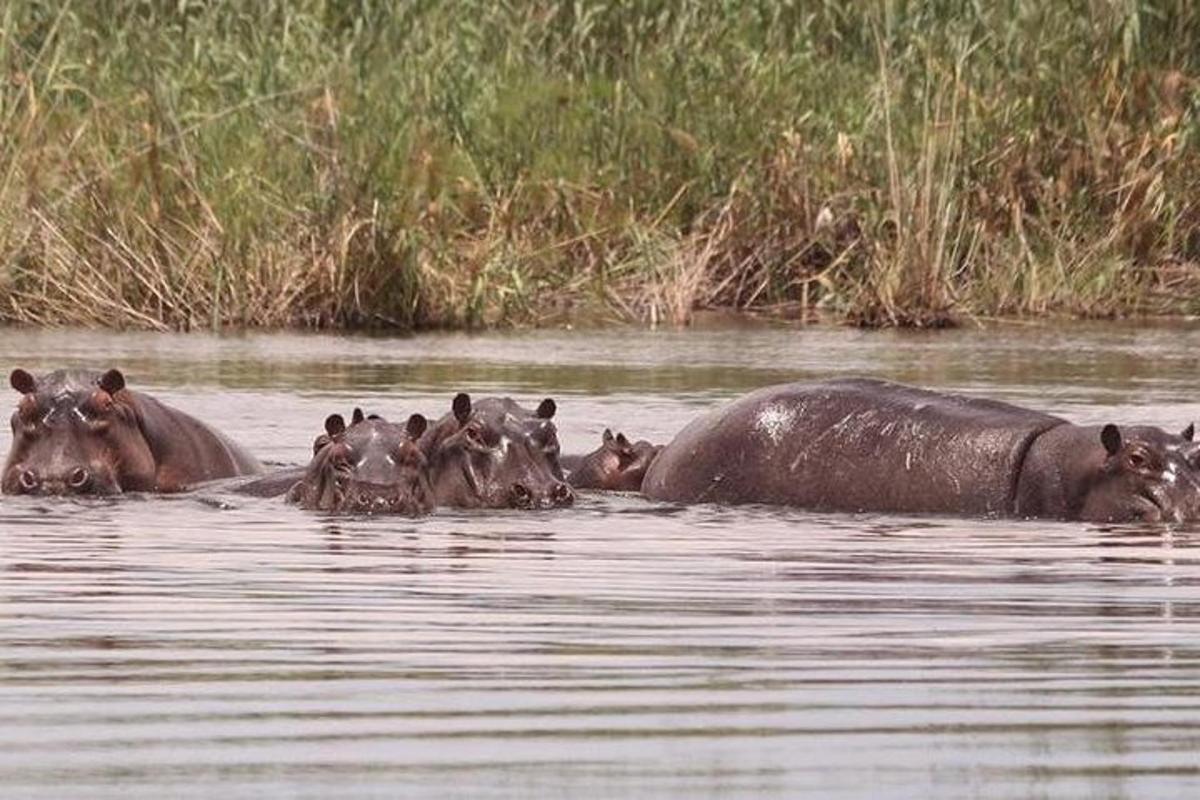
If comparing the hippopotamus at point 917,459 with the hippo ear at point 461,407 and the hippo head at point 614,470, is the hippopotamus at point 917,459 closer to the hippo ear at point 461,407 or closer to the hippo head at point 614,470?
the hippo head at point 614,470

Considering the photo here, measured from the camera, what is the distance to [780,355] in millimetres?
14734

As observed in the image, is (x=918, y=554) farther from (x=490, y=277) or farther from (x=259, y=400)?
(x=490, y=277)

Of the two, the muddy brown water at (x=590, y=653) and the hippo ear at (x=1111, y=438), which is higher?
the hippo ear at (x=1111, y=438)

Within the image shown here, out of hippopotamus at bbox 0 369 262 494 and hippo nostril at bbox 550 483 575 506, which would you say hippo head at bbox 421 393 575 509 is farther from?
hippopotamus at bbox 0 369 262 494

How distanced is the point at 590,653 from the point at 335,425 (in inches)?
132

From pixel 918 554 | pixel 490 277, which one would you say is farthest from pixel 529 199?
pixel 918 554

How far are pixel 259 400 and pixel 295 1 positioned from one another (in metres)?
7.91

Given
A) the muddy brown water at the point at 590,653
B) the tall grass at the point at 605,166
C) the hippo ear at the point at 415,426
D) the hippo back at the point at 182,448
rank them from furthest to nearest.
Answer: the tall grass at the point at 605,166 < the hippo back at the point at 182,448 < the hippo ear at the point at 415,426 < the muddy brown water at the point at 590,653

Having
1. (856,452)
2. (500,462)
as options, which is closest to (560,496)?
(500,462)

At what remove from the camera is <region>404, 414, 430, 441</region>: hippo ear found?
8.26 meters

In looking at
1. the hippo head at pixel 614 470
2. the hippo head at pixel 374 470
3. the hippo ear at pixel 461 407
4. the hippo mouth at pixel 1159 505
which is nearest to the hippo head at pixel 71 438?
the hippo head at pixel 374 470

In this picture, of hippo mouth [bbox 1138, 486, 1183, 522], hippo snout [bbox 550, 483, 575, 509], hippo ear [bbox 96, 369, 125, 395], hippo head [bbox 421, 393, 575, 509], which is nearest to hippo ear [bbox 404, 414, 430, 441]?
hippo head [bbox 421, 393, 575, 509]

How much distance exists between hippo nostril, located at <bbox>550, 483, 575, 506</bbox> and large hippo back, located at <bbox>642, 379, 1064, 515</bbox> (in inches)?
21.0

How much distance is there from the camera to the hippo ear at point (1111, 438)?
841 cm
